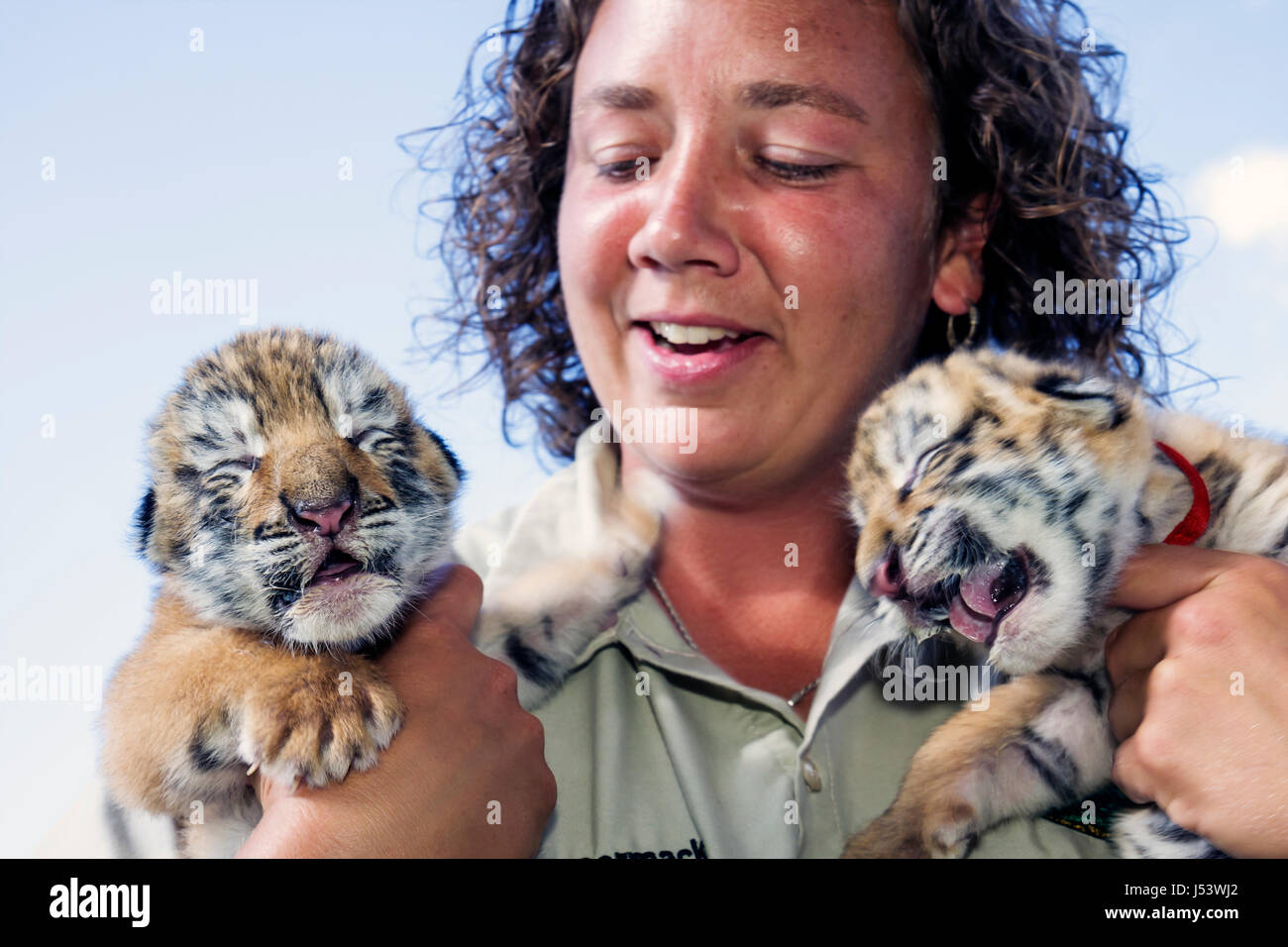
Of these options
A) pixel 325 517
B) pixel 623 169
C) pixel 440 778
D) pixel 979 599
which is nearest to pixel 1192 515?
pixel 979 599


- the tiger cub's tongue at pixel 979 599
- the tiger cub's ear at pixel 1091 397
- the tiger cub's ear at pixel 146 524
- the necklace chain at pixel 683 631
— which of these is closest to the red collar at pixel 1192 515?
the tiger cub's ear at pixel 1091 397

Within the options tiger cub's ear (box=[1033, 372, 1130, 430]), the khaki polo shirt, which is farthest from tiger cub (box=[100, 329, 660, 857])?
tiger cub's ear (box=[1033, 372, 1130, 430])

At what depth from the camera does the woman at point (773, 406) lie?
5.54 ft

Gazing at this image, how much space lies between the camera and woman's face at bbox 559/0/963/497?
6.32 feet

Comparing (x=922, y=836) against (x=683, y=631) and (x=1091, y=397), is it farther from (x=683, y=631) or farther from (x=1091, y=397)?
(x=1091, y=397)

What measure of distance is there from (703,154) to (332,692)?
1.14 m

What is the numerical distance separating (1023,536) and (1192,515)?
399 mm

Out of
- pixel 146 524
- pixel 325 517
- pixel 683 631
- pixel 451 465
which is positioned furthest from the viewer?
pixel 683 631

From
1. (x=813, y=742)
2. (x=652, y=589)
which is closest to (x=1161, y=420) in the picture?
(x=813, y=742)

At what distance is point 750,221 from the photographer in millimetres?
1974

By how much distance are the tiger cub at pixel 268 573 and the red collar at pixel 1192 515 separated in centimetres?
126

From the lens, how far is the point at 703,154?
75.2 inches
